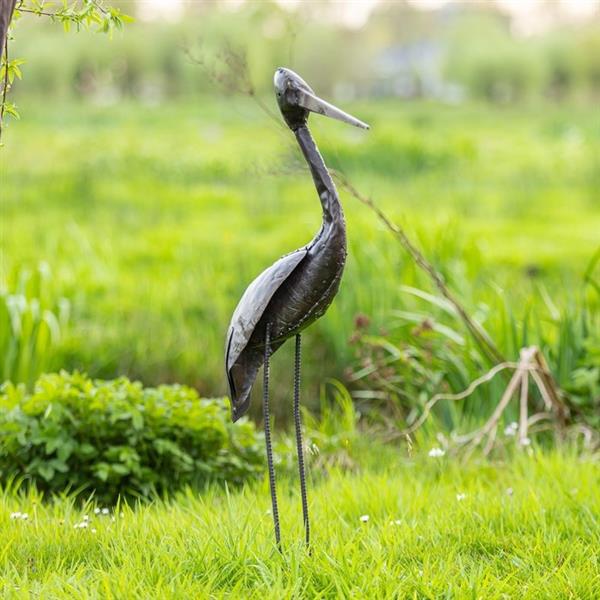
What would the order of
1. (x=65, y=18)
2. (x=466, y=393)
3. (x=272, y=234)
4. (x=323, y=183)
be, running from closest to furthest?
(x=323, y=183) → (x=65, y=18) → (x=466, y=393) → (x=272, y=234)

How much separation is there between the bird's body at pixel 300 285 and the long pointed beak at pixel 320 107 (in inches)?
3.7

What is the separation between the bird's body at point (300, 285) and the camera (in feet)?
8.66

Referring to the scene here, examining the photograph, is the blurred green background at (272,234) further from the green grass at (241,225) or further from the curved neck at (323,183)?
the curved neck at (323,183)

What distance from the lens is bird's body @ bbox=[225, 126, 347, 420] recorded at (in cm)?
264

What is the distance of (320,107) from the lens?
2.67 m

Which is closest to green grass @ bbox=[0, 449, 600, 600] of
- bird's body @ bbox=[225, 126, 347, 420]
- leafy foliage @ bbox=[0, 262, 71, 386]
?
bird's body @ bbox=[225, 126, 347, 420]

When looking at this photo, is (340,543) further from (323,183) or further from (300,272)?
(323,183)

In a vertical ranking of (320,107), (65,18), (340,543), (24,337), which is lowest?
(340,543)

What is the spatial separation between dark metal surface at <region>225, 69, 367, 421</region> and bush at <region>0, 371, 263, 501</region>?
1.13m

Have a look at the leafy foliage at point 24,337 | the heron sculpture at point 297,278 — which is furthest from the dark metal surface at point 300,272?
the leafy foliage at point 24,337

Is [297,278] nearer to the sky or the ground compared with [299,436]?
nearer to the sky

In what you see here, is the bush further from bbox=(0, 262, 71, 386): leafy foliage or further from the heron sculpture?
the heron sculpture

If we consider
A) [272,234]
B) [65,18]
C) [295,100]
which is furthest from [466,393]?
[272,234]

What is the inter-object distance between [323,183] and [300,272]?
10.0 inches
